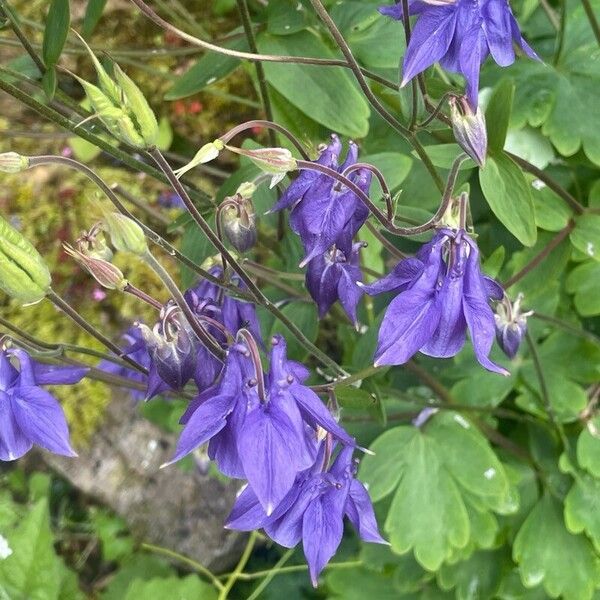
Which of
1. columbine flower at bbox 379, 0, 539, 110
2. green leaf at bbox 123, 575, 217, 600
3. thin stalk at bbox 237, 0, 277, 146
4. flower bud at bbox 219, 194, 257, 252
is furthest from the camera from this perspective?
green leaf at bbox 123, 575, 217, 600

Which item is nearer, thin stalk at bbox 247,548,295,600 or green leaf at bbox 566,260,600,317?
green leaf at bbox 566,260,600,317

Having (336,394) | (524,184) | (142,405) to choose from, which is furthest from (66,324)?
(524,184)

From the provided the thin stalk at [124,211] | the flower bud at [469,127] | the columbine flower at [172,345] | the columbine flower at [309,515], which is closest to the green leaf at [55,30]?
the thin stalk at [124,211]

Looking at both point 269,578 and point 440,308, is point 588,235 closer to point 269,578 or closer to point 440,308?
point 440,308

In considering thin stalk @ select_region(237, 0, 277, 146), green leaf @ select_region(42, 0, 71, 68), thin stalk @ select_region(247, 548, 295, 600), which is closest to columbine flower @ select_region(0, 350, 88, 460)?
green leaf @ select_region(42, 0, 71, 68)

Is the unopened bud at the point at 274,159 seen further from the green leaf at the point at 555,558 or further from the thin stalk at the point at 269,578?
the thin stalk at the point at 269,578

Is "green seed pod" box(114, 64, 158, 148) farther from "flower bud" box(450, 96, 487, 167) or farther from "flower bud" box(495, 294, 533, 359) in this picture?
"flower bud" box(495, 294, 533, 359)

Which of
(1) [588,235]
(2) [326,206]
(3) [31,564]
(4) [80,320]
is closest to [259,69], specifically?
(2) [326,206]
